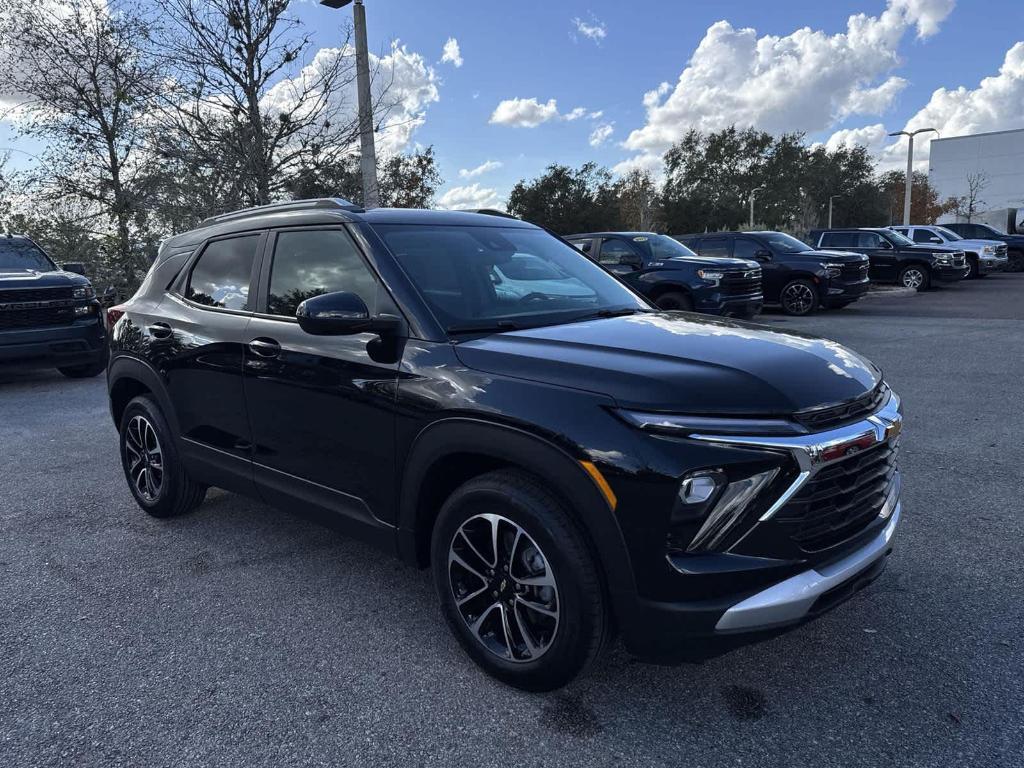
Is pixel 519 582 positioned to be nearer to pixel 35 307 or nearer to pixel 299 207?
pixel 299 207

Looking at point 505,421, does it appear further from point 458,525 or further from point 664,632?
point 664,632

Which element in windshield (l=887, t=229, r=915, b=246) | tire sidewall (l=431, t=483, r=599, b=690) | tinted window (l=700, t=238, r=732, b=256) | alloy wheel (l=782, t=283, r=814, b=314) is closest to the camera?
tire sidewall (l=431, t=483, r=599, b=690)

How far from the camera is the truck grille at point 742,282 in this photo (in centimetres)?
1200

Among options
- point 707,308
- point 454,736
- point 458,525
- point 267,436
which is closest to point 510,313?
point 458,525

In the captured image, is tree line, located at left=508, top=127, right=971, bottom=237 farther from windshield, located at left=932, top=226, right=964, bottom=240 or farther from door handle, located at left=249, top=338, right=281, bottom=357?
door handle, located at left=249, top=338, right=281, bottom=357

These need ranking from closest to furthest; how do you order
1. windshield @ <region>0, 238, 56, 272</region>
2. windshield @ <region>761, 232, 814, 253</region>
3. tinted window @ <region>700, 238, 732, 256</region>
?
windshield @ <region>0, 238, 56, 272</region>, windshield @ <region>761, 232, 814, 253</region>, tinted window @ <region>700, 238, 732, 256</region>

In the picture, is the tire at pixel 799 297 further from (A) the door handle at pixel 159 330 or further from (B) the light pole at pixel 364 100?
(A) the door handle at pixel 159 330

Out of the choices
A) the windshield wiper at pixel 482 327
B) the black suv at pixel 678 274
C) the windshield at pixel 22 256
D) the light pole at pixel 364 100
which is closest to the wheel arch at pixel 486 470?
the windshield wiper at pixel 482 327

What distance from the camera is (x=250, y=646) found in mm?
3055

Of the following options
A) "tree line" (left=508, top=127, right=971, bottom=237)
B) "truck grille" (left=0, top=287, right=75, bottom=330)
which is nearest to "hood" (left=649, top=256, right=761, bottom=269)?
"truck grille" (left=0, top=287, right=75, bottom=330)

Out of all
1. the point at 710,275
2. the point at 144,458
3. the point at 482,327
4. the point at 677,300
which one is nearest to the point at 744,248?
the point at 710,275

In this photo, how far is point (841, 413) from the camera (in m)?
2.42

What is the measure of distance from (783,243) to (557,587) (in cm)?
1522

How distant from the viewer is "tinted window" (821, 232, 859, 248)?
20.5 metres
